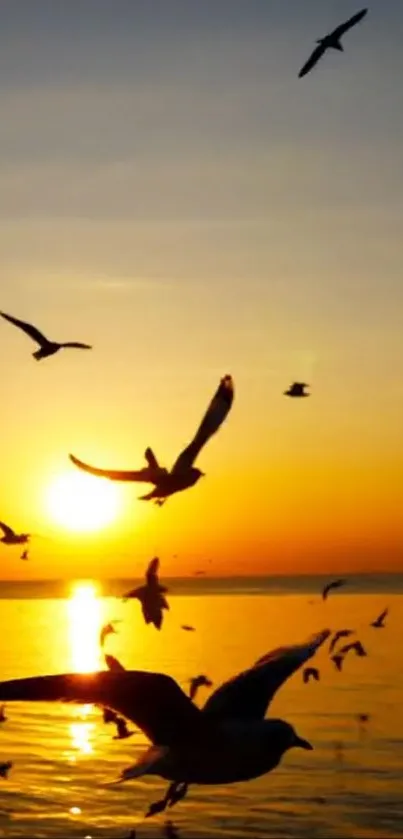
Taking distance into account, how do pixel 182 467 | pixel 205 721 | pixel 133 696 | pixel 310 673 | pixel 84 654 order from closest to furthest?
pixel 133 696, pixel 205 721, pixel 182 467, pixel 310 673, pixel 84 654

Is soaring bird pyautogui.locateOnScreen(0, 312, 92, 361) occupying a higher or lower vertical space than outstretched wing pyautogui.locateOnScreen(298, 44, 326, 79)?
lower

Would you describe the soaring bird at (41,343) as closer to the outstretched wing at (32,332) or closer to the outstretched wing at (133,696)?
the outstretched wing at (32,332)

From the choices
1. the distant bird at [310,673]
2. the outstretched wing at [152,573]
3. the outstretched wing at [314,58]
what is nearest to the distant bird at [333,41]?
the outstretched wing at [314,58]

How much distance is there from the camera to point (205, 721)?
13.6 metres

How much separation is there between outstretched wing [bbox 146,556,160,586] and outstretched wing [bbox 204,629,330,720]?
32.0 ft

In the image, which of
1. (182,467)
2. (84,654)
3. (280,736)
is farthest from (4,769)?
(84,654)

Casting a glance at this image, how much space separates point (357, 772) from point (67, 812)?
648cm

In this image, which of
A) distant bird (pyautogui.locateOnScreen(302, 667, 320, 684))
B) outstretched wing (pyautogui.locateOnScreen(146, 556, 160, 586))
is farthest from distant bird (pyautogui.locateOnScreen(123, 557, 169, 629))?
distant bird (pyautogui.locateOnScreen(302, 667, 320, 684))

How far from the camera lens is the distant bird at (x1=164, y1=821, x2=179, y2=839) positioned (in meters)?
23.0

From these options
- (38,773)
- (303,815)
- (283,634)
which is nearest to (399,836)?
(303,815)

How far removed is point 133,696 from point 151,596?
38.1 feet

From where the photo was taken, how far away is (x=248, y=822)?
922 inches

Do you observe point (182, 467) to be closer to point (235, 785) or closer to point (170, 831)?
point (170, 831)

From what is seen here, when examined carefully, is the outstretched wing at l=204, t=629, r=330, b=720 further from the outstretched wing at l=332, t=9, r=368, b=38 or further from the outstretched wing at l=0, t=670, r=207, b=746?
the outstretched wing at l=332, t=9, r=368, b=38
